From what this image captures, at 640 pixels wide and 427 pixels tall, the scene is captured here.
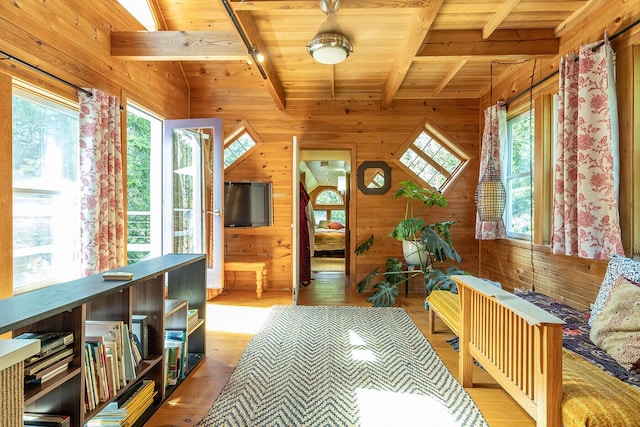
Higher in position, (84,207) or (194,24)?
(194,24)

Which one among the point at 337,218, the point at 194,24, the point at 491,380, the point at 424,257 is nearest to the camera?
the point at 491,380

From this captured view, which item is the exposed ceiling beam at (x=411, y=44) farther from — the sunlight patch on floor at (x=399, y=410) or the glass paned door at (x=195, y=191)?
the sunlight patch on floor at (x=399, y=410)

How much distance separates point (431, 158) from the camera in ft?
15.4

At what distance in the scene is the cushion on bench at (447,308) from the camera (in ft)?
7.88

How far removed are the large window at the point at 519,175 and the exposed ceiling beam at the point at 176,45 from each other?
300 centimetres

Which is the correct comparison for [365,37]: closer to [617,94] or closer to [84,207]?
[617,94]

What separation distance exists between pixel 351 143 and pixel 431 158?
1140 millimetres

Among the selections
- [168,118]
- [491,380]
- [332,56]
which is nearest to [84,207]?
[168,118]

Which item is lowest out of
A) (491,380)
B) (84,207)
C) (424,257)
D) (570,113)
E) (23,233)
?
(491,380)

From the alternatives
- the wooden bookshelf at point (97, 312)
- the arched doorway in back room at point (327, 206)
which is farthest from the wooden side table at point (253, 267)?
the wooden bookshelf at point (97, 312)

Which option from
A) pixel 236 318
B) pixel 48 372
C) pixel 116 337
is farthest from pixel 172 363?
pixel 236 318

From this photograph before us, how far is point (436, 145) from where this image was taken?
15.5 feet

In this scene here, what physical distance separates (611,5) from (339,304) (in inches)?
138

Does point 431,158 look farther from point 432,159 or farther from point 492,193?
point 492,193
